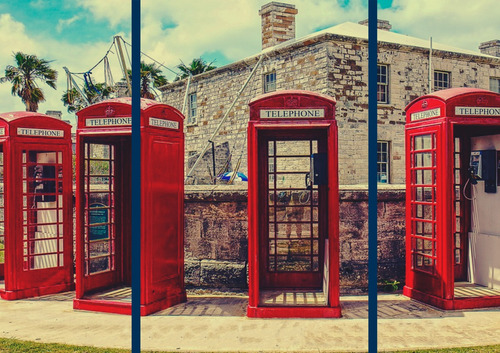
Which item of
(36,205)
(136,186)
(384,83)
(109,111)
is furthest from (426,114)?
(384,83)

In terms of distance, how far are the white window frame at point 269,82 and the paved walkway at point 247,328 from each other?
53.3ft

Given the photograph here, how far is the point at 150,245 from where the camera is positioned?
259 inches

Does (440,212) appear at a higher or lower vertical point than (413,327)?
higher

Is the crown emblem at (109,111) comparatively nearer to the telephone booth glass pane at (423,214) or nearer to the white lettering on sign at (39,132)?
the white lettering on sign at (39,132)

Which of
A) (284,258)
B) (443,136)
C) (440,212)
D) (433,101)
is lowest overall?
(284,258)

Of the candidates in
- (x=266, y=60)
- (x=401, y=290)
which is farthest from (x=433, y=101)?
(x=266, y=60)

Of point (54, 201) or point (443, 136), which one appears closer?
point (443, 136)

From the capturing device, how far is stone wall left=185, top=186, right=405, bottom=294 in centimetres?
755

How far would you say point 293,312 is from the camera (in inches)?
253

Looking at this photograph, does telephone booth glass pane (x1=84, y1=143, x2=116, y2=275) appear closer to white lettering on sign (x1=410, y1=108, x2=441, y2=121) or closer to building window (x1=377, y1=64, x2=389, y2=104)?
white lettering on sign (x1=410, y1=108, x2=441, y2=121)

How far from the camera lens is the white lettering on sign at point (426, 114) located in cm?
672

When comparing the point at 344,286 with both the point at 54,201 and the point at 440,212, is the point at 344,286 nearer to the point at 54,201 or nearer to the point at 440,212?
the point at 440,212

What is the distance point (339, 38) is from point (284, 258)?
45.7ft

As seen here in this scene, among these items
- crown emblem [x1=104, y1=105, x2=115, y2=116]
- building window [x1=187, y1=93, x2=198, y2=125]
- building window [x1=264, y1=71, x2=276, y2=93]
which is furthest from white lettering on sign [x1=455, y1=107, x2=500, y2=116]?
building window [x1=187, y1=93, x2=198, y2=125]
